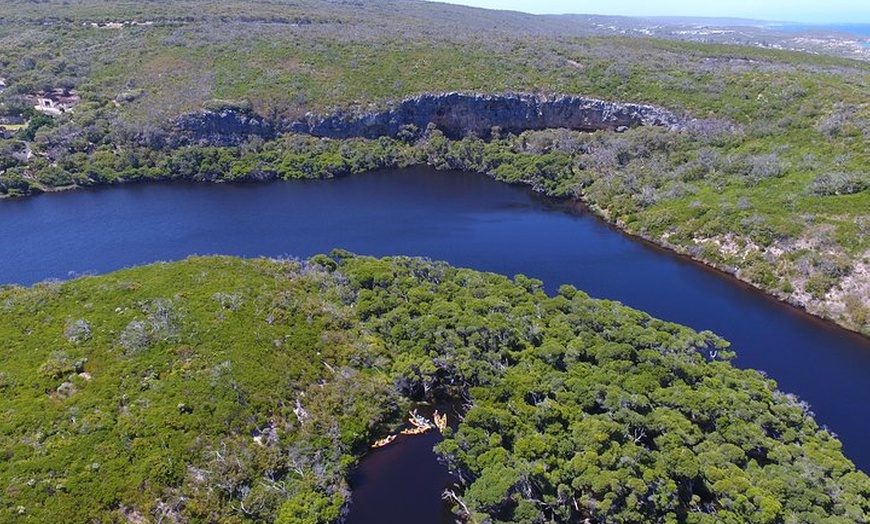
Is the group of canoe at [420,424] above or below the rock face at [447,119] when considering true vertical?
below

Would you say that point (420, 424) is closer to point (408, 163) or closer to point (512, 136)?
Answer: point (408, 163)

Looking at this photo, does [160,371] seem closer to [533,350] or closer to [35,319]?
[35,319]

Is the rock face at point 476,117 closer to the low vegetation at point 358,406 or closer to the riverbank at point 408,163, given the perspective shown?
the riverbank at point 408,163

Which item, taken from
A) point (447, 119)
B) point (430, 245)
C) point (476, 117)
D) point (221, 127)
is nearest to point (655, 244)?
point (430, 245)

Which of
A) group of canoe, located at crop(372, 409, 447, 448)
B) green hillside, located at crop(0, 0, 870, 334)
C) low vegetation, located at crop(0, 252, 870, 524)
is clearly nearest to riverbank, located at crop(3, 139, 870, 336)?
green hillside, located at crop(0, 0, 870, 334)

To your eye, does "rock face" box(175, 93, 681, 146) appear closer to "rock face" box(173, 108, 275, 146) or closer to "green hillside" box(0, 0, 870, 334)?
"rock face" box(173, 108, 275, 146)

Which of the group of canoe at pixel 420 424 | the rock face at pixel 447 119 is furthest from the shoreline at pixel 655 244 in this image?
the group of canoe at pixel 420 424

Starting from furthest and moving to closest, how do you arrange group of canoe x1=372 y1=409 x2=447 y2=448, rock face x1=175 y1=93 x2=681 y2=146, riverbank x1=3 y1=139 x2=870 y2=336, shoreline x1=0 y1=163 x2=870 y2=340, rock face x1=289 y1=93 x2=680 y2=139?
1. rock face x1=289 y1=93 x2=680 y2=139
2. rock face x1=175 y1=93 x2=681 y2=146
3. riverbank x1=3 y1=139 x2=870 y2=336
4. shoreline x1=0 y1=163 x2=870 y2=340
5. group of canoe x1=372 y1=409 x2=447 y2=448

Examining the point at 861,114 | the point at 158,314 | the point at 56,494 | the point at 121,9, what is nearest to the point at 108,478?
the point at 56,494
